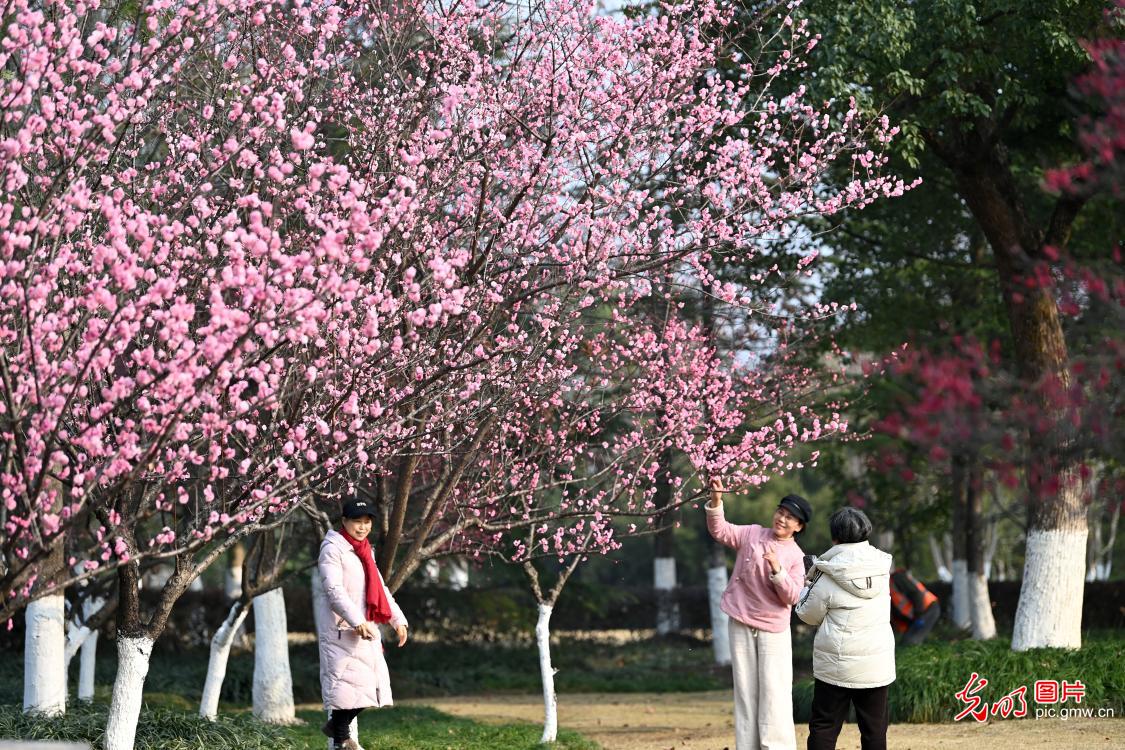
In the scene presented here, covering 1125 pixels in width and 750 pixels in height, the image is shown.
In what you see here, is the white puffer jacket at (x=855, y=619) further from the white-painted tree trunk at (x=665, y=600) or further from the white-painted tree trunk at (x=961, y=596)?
the white-painted tree trunk at (x=665, y=600)

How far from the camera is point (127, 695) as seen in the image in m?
7.20

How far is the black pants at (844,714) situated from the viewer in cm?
690

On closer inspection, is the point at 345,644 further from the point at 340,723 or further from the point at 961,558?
the point at 961,558

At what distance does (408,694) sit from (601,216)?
501 inches

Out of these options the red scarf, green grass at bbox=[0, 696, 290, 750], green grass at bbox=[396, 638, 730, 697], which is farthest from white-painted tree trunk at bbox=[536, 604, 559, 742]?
green grass at bbox=[396, 638, 730, 697]

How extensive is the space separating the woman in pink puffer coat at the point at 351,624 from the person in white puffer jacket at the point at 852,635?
228cm

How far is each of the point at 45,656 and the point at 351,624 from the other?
3.79 m

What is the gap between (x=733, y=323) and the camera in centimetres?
1463

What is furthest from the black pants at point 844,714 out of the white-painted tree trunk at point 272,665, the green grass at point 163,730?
the white-painted tree trunk at point 272,665

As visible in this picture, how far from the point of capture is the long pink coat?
23.3 ft

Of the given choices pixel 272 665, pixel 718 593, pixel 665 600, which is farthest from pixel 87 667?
pixel 665 600

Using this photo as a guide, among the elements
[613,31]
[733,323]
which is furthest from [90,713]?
[733,323]

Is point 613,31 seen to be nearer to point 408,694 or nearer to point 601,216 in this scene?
point 601,216

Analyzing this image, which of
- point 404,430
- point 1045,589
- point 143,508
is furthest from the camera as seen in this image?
point 1045,589
